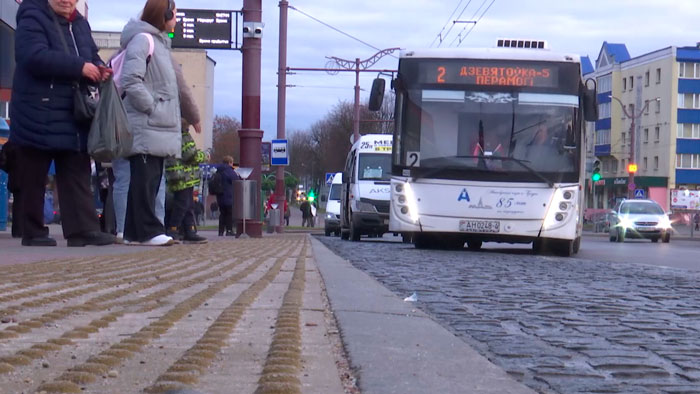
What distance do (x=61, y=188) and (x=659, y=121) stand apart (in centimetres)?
8940

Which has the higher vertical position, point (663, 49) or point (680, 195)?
point (663, 49)

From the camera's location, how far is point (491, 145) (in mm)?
15945

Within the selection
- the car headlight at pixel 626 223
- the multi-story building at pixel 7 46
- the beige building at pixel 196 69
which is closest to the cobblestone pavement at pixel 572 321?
Answer: the multi-story building at pixel 7 46

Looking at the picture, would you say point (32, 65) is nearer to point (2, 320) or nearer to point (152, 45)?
point (152, 45)

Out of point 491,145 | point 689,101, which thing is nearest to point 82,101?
point 491,145

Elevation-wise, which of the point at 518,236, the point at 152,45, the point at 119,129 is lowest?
the point at 518,236

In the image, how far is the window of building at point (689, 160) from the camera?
92938mm

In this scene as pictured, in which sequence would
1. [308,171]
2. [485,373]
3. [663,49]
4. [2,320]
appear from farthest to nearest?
1. [308,171]
2. [663,49]
3. [2,320]
4. [485,373]

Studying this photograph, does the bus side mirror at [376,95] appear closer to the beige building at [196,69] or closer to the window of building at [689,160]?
the beige building at [196,69]

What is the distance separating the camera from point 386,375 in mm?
2953

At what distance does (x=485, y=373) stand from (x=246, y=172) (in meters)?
15.6

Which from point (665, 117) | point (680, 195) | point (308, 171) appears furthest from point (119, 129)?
point (308, 171)

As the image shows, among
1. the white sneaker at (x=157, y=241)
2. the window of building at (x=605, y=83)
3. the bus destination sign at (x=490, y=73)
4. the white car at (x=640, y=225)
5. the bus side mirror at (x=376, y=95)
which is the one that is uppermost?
the window of building at (x=605, y=83)

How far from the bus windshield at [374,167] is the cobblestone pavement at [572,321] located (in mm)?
15663
